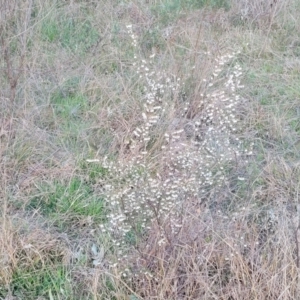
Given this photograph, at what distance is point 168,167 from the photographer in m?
2.79

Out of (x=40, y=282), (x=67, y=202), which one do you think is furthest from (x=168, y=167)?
(x=40, y=282)

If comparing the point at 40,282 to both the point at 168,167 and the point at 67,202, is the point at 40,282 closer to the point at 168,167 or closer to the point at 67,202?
the point at 67,202

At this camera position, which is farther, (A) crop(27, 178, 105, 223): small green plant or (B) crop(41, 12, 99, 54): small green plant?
(B) crop(41, 12, 99, 54): small green plant

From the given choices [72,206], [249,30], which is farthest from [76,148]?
[249,30]

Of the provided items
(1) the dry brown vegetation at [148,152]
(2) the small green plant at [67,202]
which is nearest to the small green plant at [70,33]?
(1) the dry brown vegetation at [148,152]

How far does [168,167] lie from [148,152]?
0.64 feet

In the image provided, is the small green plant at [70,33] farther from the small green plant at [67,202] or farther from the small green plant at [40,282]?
the small green plant at [40,282]

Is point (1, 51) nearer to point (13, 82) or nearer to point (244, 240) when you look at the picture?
point (13, 82)

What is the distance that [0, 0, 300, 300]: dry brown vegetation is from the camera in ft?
7.82

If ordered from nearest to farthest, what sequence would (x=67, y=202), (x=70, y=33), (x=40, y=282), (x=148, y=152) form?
(x=40, y=282) < (x=67, y=202) < (x=148, y=152) < (x=70, y=33)

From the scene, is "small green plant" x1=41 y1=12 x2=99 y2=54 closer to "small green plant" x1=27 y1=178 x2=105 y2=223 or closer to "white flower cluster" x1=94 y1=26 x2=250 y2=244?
"white flower cluster" x1=94 y1=26 x2=250 y2=244

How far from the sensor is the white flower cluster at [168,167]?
2482 mm

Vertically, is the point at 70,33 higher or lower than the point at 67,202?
higher

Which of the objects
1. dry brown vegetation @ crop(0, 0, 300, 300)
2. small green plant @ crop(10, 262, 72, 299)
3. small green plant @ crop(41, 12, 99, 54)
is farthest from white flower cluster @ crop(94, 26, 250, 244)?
small green plant @ crop(41, 12, 99, 54)
